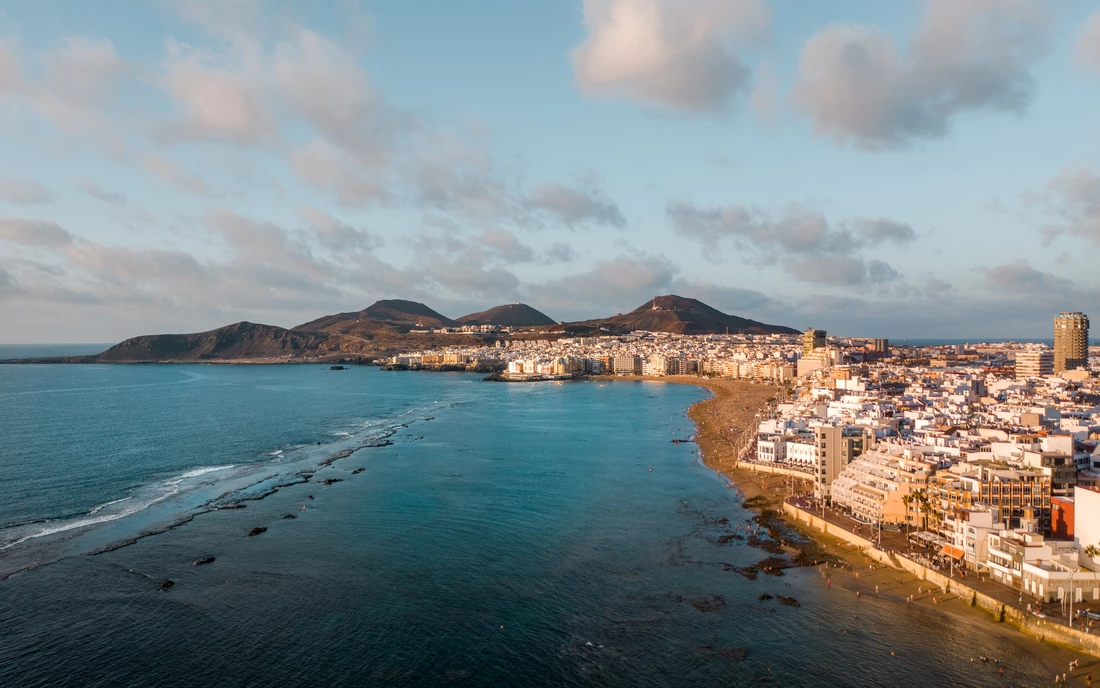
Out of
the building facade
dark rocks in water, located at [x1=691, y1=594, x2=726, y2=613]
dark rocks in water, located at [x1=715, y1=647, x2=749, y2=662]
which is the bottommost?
dark rocks in water, located at [x1=715, y1=647, x2=749, y2=662]

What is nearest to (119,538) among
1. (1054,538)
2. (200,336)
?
(1054,538)

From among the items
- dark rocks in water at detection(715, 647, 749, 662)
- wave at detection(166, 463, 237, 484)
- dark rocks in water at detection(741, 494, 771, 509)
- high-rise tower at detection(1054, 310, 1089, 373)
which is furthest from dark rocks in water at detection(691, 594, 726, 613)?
high-rise tower at detection(1054, 310, 1089, 373)

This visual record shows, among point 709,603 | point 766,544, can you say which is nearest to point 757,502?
point 766,544

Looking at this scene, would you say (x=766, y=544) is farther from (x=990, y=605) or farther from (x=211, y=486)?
(x=211, y=486)

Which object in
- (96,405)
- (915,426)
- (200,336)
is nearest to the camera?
(915,426)

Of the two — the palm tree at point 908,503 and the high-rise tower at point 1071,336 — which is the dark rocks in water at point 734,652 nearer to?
the palm tree at point 908,503

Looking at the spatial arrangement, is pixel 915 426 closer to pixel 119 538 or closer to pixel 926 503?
pixel 926 503

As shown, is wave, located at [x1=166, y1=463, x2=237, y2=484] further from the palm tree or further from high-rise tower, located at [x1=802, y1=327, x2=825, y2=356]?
high-rise tower, located at [x1=802, y1=327, x2=825, y2=356]
